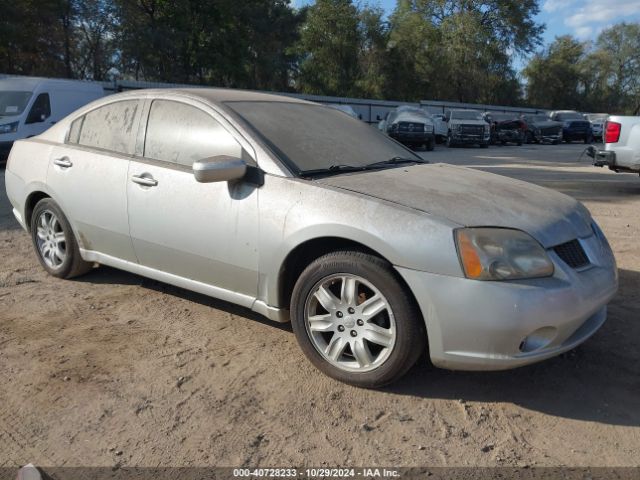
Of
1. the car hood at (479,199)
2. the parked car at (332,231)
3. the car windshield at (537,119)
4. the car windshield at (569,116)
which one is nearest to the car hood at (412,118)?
the car windshield at (537,119)

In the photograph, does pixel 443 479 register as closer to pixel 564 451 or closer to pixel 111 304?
pixel 564 451

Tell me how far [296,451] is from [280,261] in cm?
105

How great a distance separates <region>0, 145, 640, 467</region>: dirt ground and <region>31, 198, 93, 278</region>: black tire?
0.44 metres

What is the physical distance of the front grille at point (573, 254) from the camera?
2.92 m

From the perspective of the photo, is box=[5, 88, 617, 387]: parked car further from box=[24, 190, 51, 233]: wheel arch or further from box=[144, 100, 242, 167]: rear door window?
box=[24, 190, 51, 233]: wheel arch

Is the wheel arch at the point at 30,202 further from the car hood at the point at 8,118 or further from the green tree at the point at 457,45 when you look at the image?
the green tree at the point at 457,45

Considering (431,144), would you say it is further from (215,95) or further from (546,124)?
(215,95)

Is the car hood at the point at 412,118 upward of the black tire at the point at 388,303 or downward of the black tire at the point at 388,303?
upward

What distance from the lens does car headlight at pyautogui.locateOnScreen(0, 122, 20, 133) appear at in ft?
42.7

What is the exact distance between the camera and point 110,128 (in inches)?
166

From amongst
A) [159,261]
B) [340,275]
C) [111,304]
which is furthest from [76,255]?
[340,275]

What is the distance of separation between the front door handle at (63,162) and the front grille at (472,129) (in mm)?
22628

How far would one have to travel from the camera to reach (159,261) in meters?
3.80

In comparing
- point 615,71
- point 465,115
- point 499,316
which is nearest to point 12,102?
point 499,316
